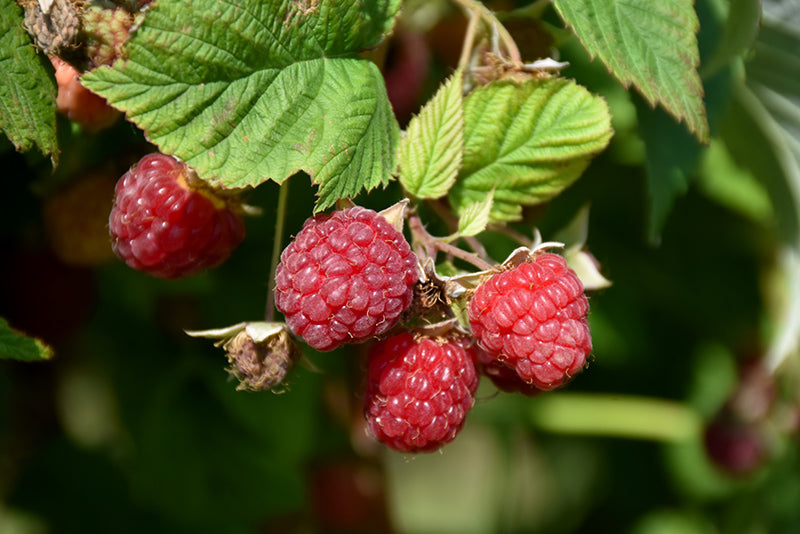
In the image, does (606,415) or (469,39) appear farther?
(606,415)

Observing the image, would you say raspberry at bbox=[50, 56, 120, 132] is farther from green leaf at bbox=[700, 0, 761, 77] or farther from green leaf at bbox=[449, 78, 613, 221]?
green leaf at bbox=[700, 0, 761, 77]

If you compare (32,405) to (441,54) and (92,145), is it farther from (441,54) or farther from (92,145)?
(441,54)

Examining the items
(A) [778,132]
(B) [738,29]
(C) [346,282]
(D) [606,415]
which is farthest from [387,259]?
(D) [606,415]

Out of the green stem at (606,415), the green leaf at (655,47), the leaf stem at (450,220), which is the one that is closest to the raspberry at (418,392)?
the leaf stem at (450,220)

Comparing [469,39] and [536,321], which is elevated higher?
[469,39]

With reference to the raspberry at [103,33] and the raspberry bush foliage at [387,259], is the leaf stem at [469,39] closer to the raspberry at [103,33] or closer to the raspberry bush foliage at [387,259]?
the raspberry bush foliage at [387,259]

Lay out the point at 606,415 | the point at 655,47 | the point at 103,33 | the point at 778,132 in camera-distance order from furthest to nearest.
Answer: the point at 606,415, the point at 778,132, the point at 655,47, the point at 103,33

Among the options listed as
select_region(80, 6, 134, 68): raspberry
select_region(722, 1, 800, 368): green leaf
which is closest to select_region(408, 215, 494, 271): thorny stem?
A: select_region(80, 6, 134, 68): raspberry

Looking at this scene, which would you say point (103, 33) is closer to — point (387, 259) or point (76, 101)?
point (76, 101)

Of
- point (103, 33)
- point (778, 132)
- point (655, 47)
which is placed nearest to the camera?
point (103, 33)
